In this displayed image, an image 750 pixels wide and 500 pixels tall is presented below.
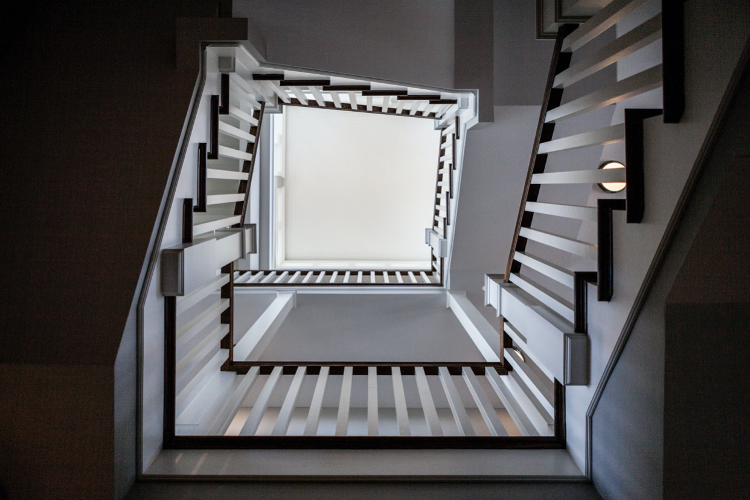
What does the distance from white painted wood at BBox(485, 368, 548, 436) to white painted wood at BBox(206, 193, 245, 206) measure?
1827mm

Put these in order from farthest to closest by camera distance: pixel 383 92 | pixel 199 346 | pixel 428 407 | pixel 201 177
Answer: pixel 383 92, pixel 199 346, pixel 428 407, pixel 201 177

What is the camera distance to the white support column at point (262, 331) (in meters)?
3.16

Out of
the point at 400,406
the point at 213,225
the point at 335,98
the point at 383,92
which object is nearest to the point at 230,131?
the point at 213,225

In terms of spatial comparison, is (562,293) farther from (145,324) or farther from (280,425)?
(145,324)

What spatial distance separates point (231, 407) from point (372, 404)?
0.71 m

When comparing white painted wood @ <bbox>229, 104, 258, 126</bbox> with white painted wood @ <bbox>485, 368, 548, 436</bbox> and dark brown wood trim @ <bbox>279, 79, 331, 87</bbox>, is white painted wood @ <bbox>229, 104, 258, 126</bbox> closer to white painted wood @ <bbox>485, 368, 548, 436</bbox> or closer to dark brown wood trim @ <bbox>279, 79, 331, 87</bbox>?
dark brown wood trim @ <bbox>279, 79, 331, 87</bbox>

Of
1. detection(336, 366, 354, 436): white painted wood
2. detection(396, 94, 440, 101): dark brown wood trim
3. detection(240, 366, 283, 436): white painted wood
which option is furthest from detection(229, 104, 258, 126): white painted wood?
detection(336, 366, 354, 436): white painted wood

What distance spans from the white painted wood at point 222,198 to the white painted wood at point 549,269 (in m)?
1.60

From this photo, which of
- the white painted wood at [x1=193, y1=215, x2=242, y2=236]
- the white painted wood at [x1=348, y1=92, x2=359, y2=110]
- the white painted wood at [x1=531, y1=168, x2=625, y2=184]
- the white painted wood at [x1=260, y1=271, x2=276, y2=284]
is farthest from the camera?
the white painted wood at [x1=260, y1=271, x2=276, y2=284]

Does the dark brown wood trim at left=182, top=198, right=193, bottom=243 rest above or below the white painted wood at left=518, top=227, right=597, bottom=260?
above

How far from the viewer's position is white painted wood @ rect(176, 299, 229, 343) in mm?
A: 2348

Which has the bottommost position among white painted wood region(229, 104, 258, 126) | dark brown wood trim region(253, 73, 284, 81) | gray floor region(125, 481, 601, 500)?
gray floor region(125, 481, 601, 500)

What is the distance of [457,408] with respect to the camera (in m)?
2.36

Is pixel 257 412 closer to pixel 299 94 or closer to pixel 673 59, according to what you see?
pixel 673 59
